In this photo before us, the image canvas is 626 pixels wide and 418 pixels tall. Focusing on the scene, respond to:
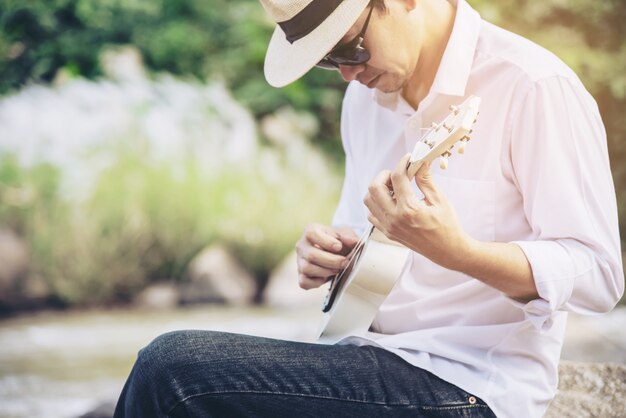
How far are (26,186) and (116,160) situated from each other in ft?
2.04

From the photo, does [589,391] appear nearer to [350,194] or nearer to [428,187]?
[350,194]

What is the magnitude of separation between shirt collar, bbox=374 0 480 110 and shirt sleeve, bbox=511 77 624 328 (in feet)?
0.50

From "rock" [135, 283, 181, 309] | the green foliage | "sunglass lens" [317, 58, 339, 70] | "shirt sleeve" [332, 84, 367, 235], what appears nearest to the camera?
"sunglass lens" [317, 58, 339, 70]

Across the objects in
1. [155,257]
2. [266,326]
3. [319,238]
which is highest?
[319,238]

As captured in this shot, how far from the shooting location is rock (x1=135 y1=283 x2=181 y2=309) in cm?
603

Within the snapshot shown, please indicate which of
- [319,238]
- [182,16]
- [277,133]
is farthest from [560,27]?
[319,238]

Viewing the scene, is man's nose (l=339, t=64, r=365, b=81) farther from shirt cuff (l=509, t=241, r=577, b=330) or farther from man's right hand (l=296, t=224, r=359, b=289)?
shirt cuff (l=509, t=241, r=577, b=330)

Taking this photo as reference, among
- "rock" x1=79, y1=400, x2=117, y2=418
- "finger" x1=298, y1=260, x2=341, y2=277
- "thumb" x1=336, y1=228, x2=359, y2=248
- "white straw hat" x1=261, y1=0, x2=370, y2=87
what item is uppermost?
"white straw hat" x1=261, y1=0, x2=370, y2=87

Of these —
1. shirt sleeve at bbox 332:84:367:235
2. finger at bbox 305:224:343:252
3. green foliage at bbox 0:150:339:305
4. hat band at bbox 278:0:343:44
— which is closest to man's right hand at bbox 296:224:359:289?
finger at bbox 305:224:343:252

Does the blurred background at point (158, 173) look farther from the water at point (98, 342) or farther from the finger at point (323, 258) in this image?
the finger at point (323, 258)

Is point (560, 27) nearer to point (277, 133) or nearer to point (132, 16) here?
point (277, 133)

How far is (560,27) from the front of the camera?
295 inches

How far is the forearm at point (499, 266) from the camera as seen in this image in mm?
1429

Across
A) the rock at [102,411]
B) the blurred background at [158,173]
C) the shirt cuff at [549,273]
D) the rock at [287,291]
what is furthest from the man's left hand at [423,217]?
the rock at [287,291]
